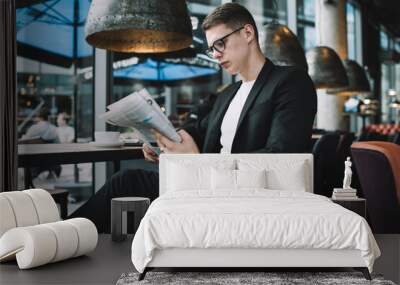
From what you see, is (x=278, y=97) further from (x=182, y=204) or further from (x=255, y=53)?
(x=182, y=204)

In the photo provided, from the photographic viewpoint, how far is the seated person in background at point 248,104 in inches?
184

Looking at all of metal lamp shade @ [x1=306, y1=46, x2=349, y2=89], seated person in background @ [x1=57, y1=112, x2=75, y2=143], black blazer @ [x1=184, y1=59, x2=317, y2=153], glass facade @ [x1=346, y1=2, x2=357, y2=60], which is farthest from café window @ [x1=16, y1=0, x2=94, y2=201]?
glass facade @ [x1=346, y1=2, x2=357, y2=60]

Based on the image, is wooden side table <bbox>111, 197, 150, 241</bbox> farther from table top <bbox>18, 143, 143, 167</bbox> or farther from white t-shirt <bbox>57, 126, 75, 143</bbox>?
white t-shirt <bbox>57, 126, 75, 143</bbox>

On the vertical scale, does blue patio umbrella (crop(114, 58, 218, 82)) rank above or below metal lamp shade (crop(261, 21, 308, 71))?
below

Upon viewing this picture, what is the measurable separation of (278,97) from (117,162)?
60.6 inches

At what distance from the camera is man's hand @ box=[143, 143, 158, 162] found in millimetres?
4930

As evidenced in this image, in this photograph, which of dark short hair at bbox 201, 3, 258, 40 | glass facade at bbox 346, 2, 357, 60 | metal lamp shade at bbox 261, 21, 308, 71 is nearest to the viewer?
dark short hair at bbox 201, 3, 258, 40

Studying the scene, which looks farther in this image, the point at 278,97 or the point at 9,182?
the point at 9,182

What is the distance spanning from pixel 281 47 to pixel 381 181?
1520 mm

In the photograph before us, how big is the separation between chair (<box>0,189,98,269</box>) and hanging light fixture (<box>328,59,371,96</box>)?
3.92 m

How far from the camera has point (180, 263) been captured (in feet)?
11.0

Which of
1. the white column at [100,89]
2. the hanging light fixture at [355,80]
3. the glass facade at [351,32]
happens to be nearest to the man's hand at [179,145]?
the white column at [100,89]

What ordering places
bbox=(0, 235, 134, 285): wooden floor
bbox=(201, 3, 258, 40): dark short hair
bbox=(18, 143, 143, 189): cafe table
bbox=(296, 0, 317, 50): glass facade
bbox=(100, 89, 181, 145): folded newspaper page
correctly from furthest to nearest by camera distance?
1. bbox=(296, 0, 317, 50): glass facade
2. bbox=(18, 143, 143, 189): cafe table
3. bbox=(201, 3, 258, 40): dark short hair
4. bbox=(100, 89, 181, 145): folded newspaper page
5. bbox=(0, 235, 134, 285): wooden floor

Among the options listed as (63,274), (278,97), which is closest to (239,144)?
(278,97)
